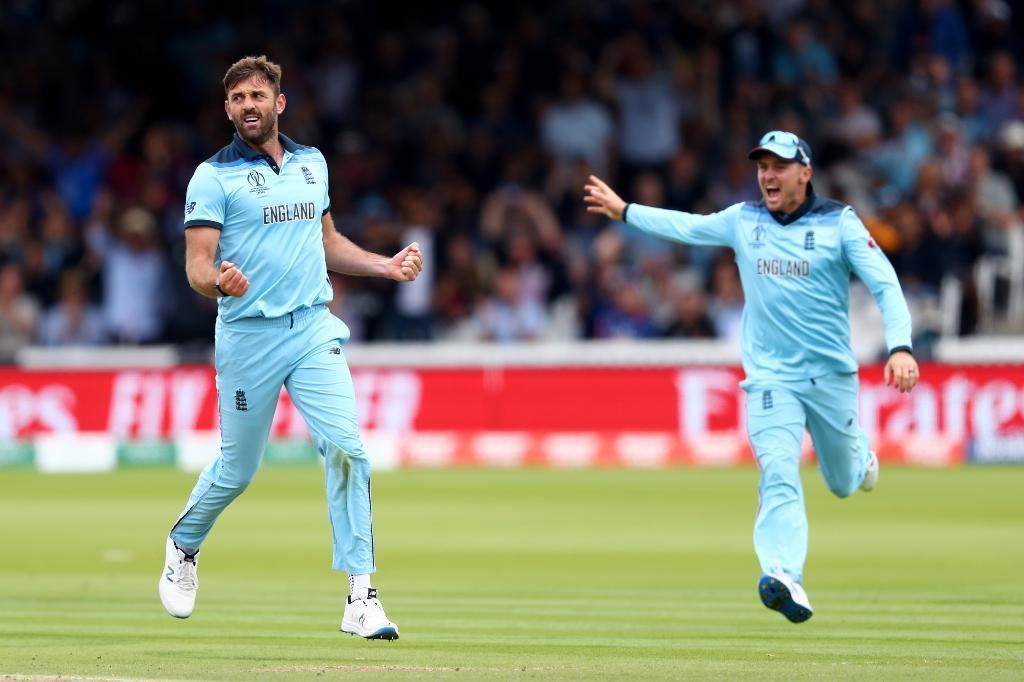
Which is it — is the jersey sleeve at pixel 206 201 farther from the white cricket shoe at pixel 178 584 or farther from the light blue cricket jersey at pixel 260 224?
the white cricket shoe at pixel 178 584

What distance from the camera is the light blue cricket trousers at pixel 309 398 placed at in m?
9.09

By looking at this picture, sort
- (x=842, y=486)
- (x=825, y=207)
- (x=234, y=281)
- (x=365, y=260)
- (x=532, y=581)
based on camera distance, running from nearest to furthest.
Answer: (x=234, y=281)
(x=365, y=260)
(x=825, y=207)
(x=842, y=486)
(x=532, y=581)

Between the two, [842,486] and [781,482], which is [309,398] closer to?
[781,482]

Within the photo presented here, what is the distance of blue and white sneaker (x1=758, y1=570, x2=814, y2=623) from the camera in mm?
9469

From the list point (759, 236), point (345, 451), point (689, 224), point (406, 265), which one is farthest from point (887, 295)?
point (345, 451)

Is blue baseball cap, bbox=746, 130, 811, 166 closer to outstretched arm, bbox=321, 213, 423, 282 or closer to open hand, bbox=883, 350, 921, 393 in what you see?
open hand, bbox=883, 350, 921, 393

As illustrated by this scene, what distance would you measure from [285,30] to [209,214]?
1900 cm

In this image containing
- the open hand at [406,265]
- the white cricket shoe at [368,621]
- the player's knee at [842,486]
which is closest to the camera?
the white cricket shoe at [368,621]

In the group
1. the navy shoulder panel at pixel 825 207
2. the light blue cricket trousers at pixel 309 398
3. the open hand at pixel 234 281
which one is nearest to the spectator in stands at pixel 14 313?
the light blue cricket trousers at pixel 309 398

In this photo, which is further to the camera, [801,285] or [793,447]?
[801,285]

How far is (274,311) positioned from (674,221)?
8.36 feet

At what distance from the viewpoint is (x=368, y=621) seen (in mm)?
8984

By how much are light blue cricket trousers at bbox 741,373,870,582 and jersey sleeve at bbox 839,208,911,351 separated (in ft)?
1.95

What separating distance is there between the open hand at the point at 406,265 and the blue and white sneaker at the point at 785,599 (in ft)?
7.26
